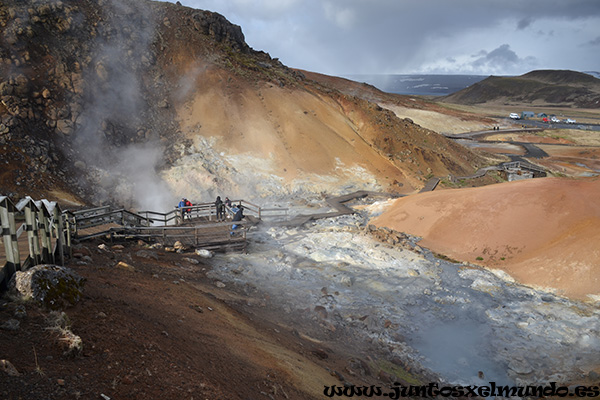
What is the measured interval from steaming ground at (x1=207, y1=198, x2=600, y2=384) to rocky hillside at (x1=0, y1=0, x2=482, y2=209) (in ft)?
36.1

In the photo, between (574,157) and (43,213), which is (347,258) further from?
(574,157)

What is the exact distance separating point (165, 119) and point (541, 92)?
14310 centimetres

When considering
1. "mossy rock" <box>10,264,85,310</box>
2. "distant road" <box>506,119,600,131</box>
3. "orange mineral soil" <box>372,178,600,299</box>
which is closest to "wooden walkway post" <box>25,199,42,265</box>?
"mossy rock" <box>10,264,85,310</box>

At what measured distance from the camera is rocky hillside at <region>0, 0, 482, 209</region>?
76.7 ft

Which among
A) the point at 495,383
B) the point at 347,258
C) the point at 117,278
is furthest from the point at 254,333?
the point at 347,258

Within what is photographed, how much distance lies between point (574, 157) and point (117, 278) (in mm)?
61690

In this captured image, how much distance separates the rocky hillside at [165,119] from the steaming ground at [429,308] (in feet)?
36.1

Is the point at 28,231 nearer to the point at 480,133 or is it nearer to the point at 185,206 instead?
the point at 185,206

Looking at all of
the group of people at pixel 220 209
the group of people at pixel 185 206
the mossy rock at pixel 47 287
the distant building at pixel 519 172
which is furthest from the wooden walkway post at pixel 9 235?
the distant building at pixel 519 172

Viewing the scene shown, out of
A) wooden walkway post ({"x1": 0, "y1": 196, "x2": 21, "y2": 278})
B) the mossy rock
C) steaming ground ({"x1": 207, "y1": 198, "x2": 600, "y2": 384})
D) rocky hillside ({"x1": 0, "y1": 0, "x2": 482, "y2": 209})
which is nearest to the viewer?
the mossy rock

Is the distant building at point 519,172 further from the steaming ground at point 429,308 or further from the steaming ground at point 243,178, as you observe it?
the steaming ground at point 429,308

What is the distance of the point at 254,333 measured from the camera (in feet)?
28.1

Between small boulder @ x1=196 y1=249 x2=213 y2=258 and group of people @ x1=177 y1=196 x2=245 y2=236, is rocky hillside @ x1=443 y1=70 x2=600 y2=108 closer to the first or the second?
group of people @ x1=177 y1=196 x2=245 y2=236

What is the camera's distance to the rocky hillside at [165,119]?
23.4 m
